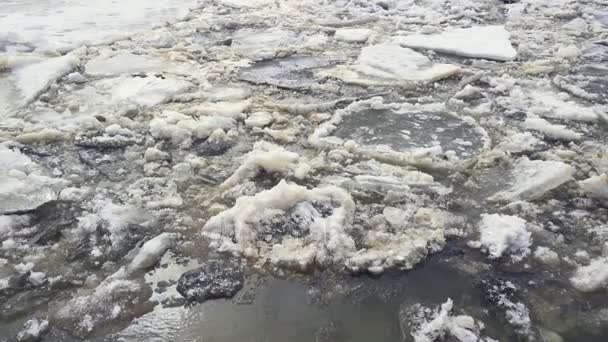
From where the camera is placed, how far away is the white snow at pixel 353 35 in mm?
5398

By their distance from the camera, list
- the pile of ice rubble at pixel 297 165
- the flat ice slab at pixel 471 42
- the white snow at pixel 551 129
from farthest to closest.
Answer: the flat ice slab at pixel 471 42 → the white snow at pixel 551 129 → the pile of ice rubble at pixel 297 165

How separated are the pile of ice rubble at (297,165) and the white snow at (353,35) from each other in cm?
29

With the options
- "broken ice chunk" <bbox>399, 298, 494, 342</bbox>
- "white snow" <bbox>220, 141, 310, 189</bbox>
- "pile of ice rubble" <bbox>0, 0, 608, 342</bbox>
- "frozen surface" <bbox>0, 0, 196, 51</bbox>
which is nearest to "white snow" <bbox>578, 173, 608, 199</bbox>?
"pile of ice rubble" <bbox>0, 0, 608, 342</bbox>

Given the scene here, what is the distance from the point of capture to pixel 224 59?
15.9ft

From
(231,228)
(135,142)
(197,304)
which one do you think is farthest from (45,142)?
(197,304)

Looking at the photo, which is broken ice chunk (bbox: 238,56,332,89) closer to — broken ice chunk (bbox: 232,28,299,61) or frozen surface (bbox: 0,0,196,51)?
broken ice chunk (bbox: 232,28,299,61)

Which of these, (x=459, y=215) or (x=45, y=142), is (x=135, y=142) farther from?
(x=459, y=215)

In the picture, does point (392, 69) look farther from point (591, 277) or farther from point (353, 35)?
point (591, 277)

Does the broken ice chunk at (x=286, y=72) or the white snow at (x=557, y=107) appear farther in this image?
the broken ice chunk at (x=286, y=72)

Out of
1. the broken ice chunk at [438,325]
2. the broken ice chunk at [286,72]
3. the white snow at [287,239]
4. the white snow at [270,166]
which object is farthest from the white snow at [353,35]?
the broken ice chunk at [438,325]

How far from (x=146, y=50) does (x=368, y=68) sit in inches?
86.4

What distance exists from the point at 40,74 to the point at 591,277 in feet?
13.8

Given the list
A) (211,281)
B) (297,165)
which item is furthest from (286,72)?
(211,281)

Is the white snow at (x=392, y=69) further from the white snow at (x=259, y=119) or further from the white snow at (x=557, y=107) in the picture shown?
the white snow at (x=259, y=119)
